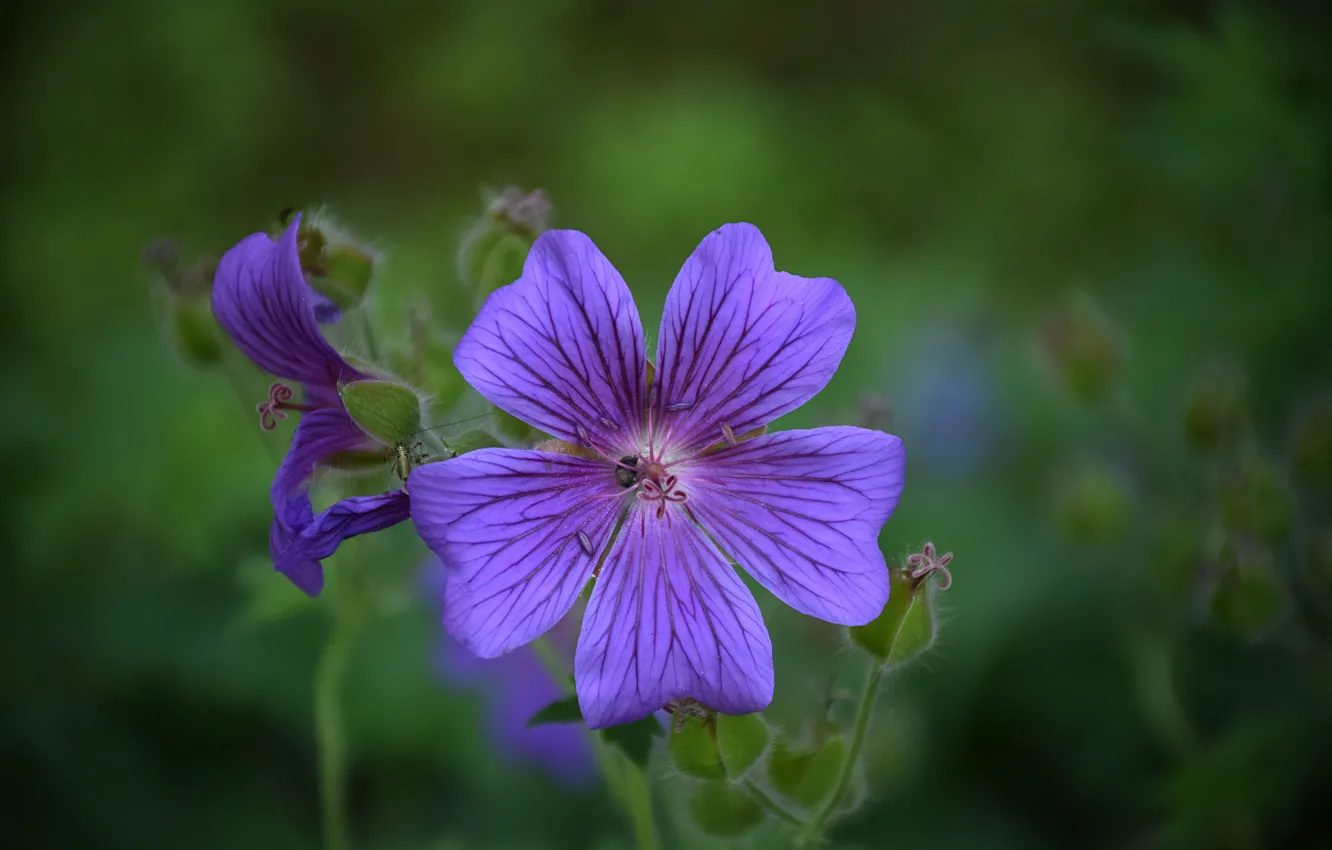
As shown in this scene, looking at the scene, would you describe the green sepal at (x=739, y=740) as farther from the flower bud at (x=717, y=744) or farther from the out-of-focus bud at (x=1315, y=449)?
the out-of-focus bud at (x=1315, y=449)

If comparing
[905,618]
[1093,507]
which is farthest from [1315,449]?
[905,618]

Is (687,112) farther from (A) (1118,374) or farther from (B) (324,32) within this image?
(A) (1118,374)

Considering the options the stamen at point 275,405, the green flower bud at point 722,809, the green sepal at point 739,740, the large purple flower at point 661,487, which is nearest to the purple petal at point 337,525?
the large purple flower at point 661,487

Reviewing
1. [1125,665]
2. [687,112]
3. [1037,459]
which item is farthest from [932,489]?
[687,112]

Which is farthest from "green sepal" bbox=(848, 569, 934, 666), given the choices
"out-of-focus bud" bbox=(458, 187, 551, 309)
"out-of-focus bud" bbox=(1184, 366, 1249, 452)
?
"out-of-focus bud" bbox=(1184, 366, 1249, 452)

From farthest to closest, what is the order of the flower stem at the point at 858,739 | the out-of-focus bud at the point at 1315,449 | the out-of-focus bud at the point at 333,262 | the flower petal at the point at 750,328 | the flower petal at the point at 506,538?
1. the out-of-focus bud at the point at 1315,449
2. the out-of-focus bud at the point at 333,262
3. the flower stem at the point at 858,739
4. the flower petal at the point at 750,328
5. the flower petal at the point at 506,538

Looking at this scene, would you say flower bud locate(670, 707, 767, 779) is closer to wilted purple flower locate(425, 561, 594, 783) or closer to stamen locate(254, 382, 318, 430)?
stamen locate(254, 382, 318, 430)
